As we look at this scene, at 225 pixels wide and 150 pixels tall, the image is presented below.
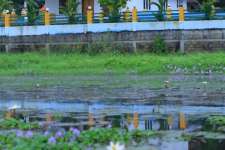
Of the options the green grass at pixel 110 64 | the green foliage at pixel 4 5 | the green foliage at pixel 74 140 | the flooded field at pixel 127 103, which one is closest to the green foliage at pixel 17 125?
the flooded field at pixel 127 103

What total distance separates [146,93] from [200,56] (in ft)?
34.1

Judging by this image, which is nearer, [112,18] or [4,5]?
[112,18]

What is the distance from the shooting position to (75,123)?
1145cm

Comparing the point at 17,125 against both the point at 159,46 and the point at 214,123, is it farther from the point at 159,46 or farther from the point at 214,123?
the point at 159,46

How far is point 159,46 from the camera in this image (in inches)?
1149

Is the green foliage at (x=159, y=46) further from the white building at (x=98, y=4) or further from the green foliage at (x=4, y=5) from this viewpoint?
the green foliage at (x=4, y=5)

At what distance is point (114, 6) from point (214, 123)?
68.5 feet

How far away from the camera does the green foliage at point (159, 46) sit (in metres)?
29.2

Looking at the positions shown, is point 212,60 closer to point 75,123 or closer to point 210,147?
point 75,123

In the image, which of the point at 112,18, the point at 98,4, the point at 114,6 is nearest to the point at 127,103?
the point at 112,18

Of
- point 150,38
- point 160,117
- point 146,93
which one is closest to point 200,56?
point 150,38

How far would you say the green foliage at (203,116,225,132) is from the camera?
412 inches

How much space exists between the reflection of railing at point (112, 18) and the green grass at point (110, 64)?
217cm

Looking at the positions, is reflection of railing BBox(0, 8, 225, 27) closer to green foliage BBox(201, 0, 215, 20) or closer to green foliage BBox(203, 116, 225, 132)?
green foliage BBox(201, 0, 215, 20)
